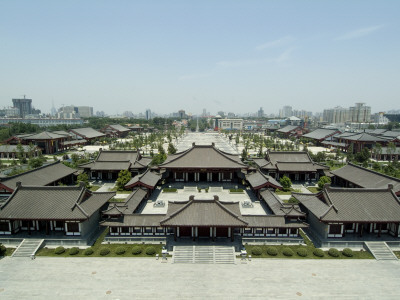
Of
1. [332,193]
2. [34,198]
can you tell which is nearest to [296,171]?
[332,193]

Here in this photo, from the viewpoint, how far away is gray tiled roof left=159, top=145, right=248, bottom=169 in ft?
140

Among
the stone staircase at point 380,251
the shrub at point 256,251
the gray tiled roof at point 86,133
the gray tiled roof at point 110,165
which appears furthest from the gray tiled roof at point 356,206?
the gray tiled roof at point 86,133

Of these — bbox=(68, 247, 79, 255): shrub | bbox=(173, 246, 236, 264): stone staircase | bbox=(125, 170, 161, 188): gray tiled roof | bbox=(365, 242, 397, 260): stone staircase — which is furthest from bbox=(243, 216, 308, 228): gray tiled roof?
bbox=(125, 170, 161, 188): gray tiled roof

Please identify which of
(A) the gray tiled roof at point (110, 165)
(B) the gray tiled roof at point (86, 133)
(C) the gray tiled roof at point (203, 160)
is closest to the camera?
(C) the gray tiled roof at point (203, 160)

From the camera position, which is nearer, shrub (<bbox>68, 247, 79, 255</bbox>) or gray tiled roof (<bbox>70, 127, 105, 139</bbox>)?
Answer: shrub (<bbox>68, 247, 79, 255</bbox>)

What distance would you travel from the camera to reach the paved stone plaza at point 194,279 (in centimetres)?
1845

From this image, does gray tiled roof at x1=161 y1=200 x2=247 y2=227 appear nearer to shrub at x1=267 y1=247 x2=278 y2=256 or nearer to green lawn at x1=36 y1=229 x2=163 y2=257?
green lawn at x1=36 y1=229 x2=163 y2=257

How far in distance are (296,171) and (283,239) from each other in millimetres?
22103

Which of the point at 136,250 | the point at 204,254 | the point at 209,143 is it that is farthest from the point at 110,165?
the point at 209,143

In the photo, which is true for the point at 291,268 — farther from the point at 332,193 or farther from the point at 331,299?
the point at 332,193

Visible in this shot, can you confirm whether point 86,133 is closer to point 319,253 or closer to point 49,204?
point 49,204

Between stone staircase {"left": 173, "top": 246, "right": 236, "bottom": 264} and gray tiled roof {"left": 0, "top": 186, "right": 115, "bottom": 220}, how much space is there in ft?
31.4

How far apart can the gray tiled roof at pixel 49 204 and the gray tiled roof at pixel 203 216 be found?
8512 mm

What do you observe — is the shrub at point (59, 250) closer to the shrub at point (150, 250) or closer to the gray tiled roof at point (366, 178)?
the shrub at point (150, 250)
